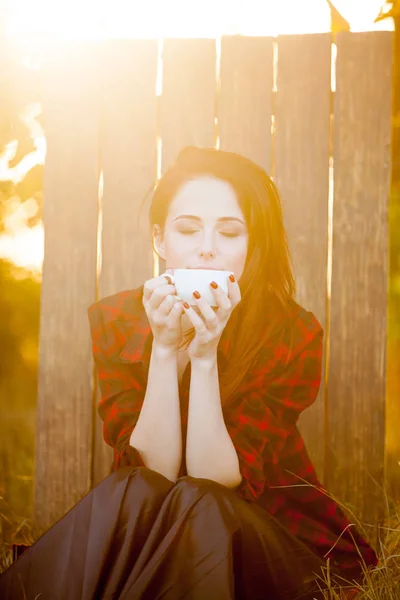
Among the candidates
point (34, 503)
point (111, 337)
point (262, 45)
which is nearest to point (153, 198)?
point (111, 337)

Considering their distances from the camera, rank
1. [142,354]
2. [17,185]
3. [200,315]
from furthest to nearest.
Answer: [17,185]
[142,354]
[200,315]

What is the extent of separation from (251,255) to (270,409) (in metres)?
0.32

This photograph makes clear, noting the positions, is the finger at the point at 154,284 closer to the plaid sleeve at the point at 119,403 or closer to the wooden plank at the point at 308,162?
the plaid sleeve at the point at 119,403

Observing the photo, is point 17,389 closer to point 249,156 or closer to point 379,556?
point 249,156

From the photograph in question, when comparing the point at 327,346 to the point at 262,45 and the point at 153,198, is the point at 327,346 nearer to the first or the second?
the point at 153,198

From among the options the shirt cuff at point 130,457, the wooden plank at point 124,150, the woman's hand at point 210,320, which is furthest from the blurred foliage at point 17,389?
the woman's hand at point 210,320

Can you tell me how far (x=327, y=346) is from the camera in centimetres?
159

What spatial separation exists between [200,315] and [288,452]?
0.37 m

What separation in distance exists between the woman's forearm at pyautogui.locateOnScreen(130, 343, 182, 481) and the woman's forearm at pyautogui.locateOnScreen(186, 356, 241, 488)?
29 mm

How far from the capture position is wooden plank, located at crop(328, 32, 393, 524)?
1.58 meters

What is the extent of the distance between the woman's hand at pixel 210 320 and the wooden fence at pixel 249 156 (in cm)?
29

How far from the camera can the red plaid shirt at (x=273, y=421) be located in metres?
1.36

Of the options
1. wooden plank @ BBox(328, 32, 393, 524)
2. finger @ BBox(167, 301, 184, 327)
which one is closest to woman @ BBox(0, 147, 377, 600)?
finger @ BBox(167, 301, 184, 327)

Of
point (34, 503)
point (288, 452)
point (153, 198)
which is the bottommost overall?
point (34, 503)
